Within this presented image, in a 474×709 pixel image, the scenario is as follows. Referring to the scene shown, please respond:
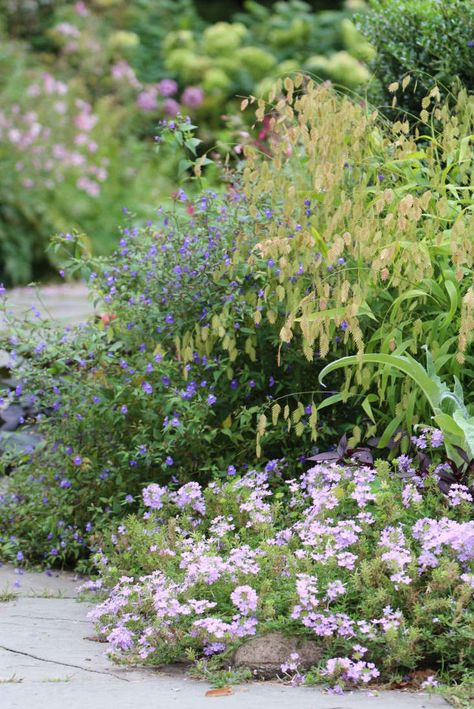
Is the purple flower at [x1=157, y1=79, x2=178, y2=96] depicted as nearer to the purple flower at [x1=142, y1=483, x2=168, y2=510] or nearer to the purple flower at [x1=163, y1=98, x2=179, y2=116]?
the purple flower at [x1=163, y1=98, x2=179, y2=116]

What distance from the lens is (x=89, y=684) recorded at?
2.74m

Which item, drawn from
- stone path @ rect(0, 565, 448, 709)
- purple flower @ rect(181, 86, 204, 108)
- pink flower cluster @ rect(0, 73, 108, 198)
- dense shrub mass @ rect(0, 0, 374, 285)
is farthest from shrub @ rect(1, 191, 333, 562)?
purple flower @ rect(181, 86, 204, 108)

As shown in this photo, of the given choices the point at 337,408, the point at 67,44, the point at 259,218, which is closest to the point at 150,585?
the point at 337,408

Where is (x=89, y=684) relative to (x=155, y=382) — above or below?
below

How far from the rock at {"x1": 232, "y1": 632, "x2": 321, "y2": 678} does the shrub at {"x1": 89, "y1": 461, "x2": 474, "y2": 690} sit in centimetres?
2

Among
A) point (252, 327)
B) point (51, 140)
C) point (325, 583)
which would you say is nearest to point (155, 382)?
point (252, 327)

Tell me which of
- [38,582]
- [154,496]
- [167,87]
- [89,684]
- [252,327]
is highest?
[167,87]

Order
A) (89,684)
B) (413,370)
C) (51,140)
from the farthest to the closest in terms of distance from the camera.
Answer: (51,140) → (413,370) → (89,684)

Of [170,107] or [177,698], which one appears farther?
[170,107]

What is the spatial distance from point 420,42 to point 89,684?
10.5 ft

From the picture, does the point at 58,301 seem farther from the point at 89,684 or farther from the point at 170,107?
the point at 89,684

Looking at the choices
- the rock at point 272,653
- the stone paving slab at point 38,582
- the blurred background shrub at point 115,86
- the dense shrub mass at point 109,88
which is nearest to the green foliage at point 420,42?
the blurred background shrub at point 115,86

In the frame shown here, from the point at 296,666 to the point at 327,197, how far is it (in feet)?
5.51

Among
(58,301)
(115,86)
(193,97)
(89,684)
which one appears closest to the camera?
(89,684)
